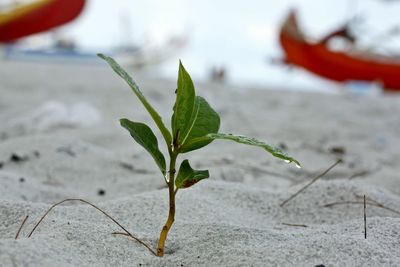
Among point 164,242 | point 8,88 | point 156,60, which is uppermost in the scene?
point 164,242

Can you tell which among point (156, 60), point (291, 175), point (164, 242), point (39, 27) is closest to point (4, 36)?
point (39, 27)

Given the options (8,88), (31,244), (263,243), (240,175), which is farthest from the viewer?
(8,88)

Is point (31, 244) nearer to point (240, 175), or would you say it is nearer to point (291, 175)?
point (240, 175)

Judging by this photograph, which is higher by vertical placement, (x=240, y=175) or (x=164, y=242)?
(x=164, y=242)

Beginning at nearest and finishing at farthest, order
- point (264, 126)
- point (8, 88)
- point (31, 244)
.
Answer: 1. point (31, 244)
2. point (264, 126)
3. point (8, 88)

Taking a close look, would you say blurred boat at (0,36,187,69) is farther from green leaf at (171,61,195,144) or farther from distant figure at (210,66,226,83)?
green leaf at (171,61,195,144)

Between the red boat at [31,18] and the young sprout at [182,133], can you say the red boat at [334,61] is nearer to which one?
the red boat at [31,18]

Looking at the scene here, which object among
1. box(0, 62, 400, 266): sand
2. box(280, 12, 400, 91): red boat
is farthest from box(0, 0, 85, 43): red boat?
box(280, 12, 400, 91): red boat

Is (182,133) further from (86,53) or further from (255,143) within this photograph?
(86,53)
